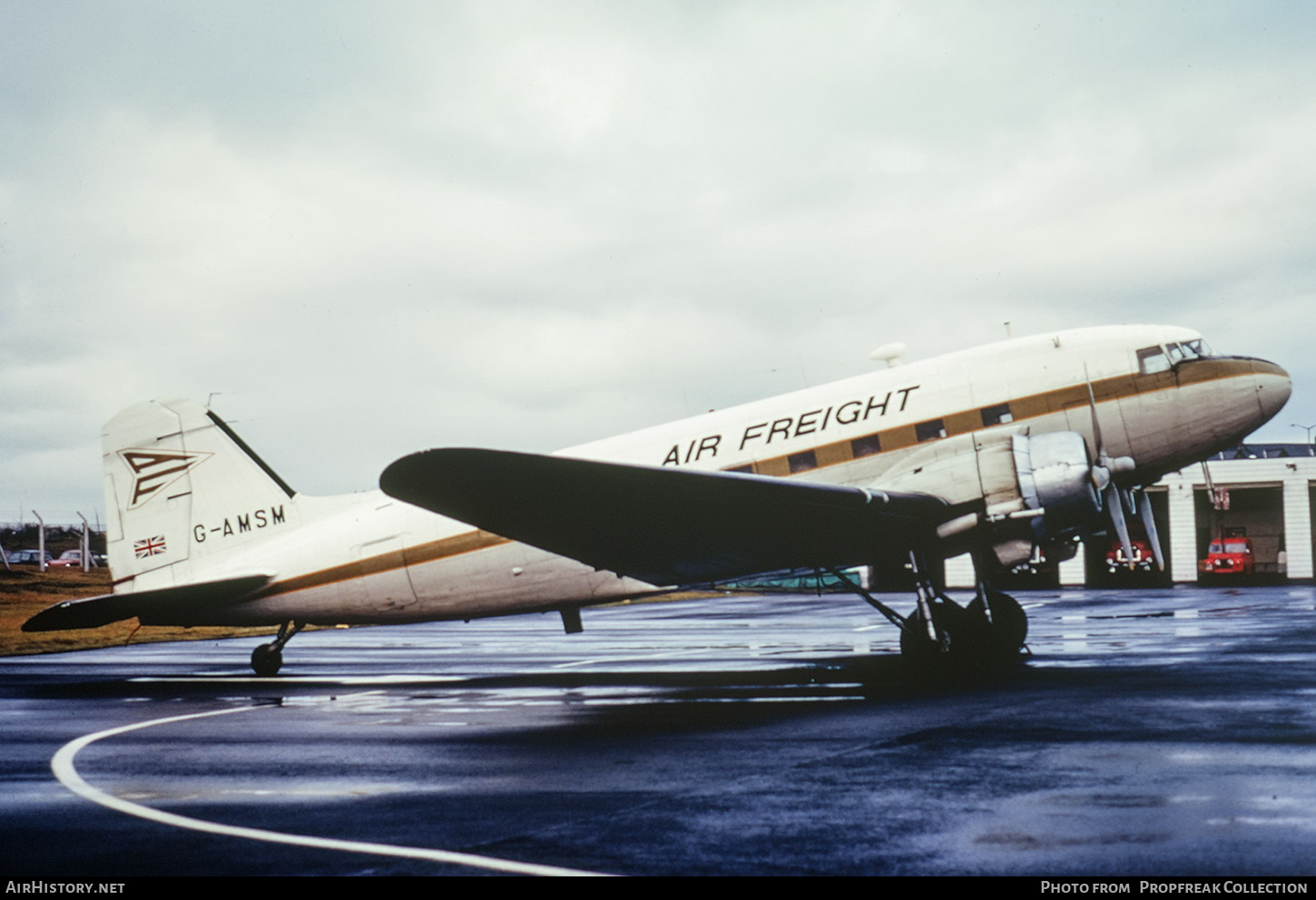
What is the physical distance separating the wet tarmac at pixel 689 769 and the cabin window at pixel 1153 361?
14.7 feet

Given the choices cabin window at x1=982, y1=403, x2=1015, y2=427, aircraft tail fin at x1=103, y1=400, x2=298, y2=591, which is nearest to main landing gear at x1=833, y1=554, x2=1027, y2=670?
cabin window at x1=982, y1=403, x2=1015, y2=427

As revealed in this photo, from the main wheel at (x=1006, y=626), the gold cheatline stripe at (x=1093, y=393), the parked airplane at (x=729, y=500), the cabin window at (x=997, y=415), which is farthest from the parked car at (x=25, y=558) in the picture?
the cabin window at (x=997, y=415)

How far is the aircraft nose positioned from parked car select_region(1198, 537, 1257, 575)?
154ft

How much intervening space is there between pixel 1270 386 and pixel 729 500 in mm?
9283

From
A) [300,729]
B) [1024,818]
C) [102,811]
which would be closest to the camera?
[1024,818]

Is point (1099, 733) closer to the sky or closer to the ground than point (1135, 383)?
closer to the ground

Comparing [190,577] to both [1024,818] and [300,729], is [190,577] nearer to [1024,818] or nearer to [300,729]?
[300,729]

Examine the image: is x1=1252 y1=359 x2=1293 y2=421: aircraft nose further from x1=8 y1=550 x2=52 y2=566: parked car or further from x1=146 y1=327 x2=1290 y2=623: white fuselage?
x1=8 y1=550 x2=52 y2=566: parked car

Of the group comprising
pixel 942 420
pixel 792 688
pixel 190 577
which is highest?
pixel 942 420

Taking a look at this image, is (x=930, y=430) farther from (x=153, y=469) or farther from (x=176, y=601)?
(x=153, y=469)

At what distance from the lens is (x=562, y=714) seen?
40.8 ft

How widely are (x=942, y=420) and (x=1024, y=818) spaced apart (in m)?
9.89

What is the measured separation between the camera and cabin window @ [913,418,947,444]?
1554 centimetres

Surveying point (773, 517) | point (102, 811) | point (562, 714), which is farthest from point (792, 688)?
point (102, 811)
